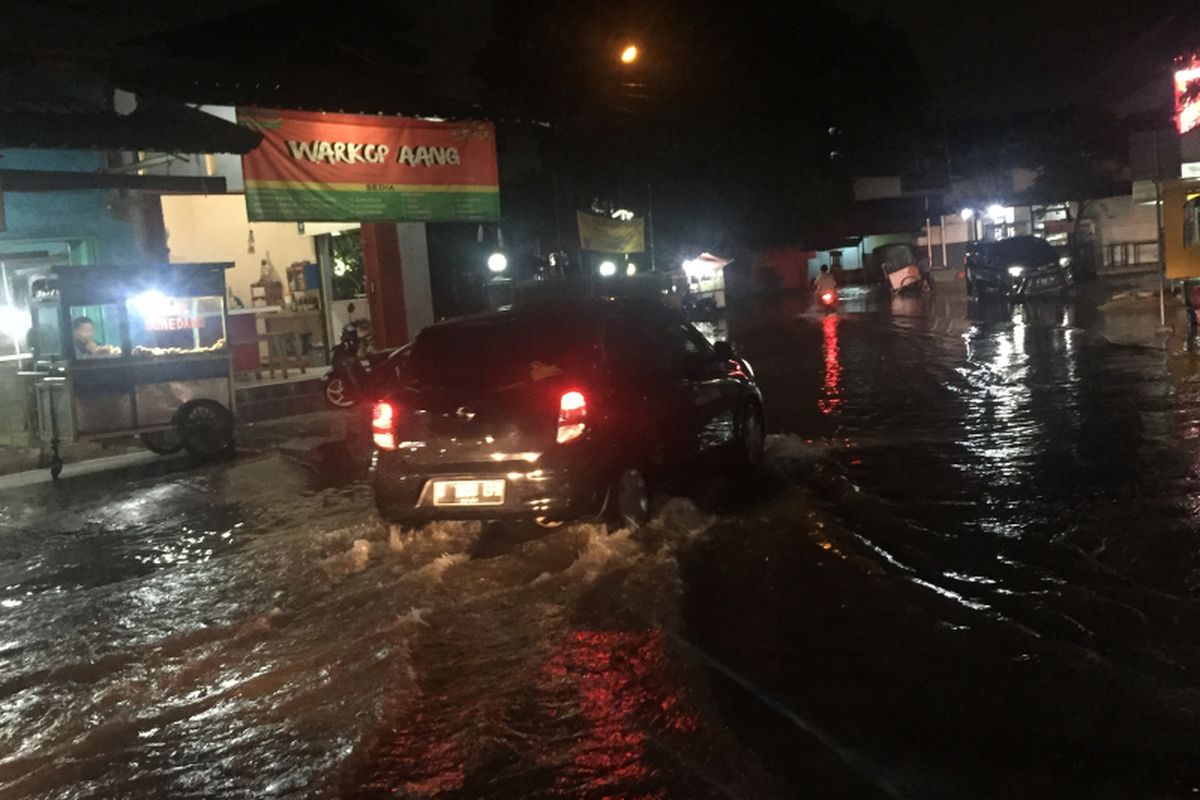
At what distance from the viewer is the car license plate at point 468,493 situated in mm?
7066

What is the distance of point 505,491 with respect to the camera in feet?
23.1

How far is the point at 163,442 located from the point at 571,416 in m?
7.40

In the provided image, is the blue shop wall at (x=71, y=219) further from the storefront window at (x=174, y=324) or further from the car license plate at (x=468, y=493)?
the car license plate at (x=468, y=493)

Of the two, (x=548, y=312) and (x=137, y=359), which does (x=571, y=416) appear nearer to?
(x=548, y=312)

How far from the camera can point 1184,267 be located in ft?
54.5

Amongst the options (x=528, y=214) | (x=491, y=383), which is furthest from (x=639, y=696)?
(x=528, y=214)

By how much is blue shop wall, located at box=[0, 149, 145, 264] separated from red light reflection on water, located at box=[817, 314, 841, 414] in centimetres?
980

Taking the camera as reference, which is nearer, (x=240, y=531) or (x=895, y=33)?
(x=240, y=531)

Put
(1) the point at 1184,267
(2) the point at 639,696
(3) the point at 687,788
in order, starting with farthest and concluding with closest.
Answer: (1) the point at 1184,267, (2) the point at 639,696, (3) the point at 687,788

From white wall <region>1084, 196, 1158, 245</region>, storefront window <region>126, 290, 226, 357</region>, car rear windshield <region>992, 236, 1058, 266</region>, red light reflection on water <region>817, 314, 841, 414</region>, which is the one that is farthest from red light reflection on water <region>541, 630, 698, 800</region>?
white wall <region>1084, 196, 1158, 245</region>

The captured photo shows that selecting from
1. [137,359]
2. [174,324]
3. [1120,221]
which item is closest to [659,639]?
[137,359]

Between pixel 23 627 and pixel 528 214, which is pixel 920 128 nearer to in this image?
pixel 528 214

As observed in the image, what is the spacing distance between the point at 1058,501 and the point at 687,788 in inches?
189

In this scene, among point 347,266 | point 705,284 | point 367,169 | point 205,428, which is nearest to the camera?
point 205,428
